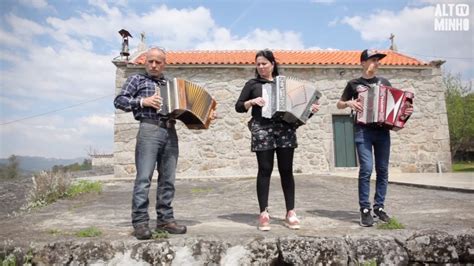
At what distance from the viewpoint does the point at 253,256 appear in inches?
94.6

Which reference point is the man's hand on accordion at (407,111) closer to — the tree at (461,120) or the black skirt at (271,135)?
the black skirt at (271,135)

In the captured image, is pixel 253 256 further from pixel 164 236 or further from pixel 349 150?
pixel 349 150

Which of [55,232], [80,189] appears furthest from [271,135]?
[80,189]

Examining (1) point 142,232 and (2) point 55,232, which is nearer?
(1) point 142,232

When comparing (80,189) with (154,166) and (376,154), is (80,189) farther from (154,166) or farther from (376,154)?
(376,154)

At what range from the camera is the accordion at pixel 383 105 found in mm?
3258

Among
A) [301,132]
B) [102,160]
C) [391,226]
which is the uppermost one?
[301,132]

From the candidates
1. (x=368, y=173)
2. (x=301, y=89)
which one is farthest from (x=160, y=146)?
(x=368, y=173)

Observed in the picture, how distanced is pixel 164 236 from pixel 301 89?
1.84m

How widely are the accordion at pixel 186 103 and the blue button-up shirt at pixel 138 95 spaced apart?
108mm

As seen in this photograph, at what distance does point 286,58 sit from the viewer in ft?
39.9

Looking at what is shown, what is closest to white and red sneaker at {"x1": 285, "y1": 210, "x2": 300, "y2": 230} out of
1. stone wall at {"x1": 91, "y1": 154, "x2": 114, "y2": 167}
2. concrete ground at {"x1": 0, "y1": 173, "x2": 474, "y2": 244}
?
concrete ground at {"x1": 0, "y1": 173, "x2": 474, "y2": 244}

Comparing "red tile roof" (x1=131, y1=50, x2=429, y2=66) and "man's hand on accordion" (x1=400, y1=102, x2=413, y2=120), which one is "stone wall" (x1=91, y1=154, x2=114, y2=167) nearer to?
"red tile roof" (x1=131, y1=50, x2=429, y2=66)

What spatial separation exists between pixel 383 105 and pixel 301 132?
7814 mm
